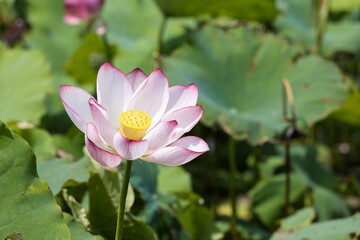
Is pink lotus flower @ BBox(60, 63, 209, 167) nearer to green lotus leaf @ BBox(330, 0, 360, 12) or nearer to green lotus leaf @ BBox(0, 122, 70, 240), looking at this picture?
green lotus leaf @ BBox(0, 122, 70, 240)

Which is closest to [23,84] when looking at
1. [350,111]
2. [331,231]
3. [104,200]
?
[104,200]

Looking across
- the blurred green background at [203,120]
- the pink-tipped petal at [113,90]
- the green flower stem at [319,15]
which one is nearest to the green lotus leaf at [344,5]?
the blurred green background at [203,120]

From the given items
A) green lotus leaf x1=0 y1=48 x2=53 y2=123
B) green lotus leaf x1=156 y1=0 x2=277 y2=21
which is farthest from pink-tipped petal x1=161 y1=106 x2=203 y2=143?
green lotus leaf x1=156 y1=0 x2=277 y2=21

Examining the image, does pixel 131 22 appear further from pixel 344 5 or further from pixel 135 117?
pixel 135 117

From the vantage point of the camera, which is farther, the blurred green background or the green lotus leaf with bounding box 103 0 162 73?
the green lotus leaf with bounding box 103 0 162 73

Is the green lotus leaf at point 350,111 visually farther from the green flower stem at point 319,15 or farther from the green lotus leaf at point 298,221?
the green lotus leaf at point 298,221

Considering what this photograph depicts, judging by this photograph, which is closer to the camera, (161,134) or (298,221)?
(161,134)

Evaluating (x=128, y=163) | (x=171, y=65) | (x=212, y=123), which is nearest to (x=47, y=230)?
(x=128, y=163)

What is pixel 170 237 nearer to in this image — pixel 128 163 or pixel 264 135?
pixel 264 135

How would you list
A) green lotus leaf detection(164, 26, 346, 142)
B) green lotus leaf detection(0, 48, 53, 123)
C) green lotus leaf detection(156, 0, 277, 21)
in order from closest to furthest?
green lotus leaf detection(164, 26, 346, 142), green lotus leaf detection(0, 48, 53, 123), green lotus leaf detection(156, 0, 277, 21)
